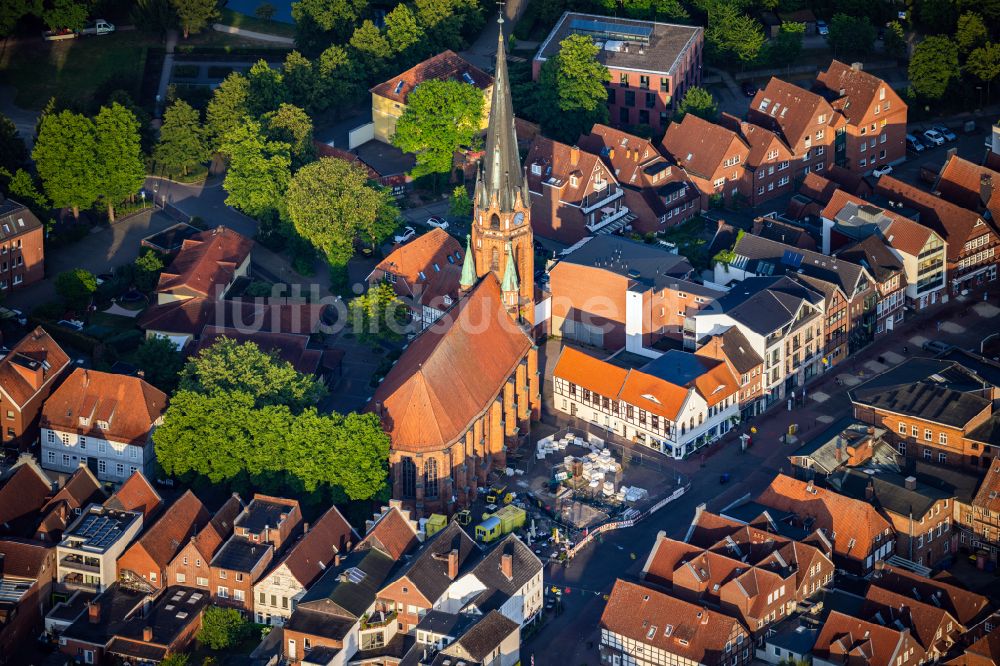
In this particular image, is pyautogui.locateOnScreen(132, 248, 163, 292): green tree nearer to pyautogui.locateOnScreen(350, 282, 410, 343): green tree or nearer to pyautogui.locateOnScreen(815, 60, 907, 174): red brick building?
pyautogui.locateOnScreen(350, 282, 410, 343): green tree

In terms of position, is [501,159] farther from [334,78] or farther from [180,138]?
[334,78]

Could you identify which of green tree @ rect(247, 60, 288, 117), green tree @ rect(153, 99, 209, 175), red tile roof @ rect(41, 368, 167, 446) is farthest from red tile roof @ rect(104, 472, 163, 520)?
green tree @ rect(247, 60, 288, 117)

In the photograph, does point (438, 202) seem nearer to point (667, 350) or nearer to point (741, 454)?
point (667, 350)

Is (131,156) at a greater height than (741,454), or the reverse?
(131,156)

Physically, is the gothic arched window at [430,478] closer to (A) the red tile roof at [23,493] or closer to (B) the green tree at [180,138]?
(A) the red tile roof at [23,493]

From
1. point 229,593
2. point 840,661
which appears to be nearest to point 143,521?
point 229,593

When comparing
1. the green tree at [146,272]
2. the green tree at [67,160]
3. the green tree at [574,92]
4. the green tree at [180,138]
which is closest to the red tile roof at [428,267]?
the green tree at [146,272]

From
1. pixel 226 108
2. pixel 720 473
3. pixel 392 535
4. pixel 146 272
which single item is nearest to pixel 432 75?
pixel 226 108
